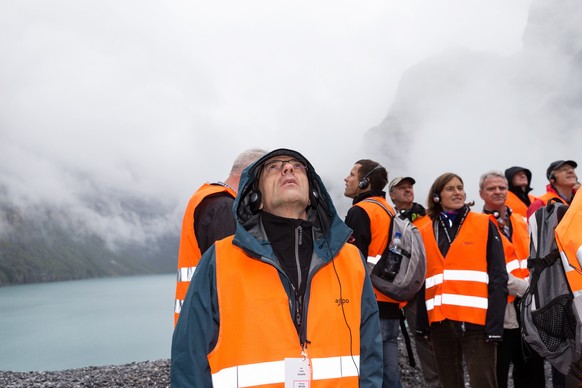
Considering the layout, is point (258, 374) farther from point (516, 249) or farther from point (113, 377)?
point (113, 377)

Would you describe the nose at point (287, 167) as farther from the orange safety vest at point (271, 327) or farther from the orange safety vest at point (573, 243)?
the orange safety vest at point (573, 243)

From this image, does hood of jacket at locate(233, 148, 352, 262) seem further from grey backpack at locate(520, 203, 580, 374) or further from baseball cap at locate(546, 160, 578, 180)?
baseball cap at locate(546, 160, 578, 180)

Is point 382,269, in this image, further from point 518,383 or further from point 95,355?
point 95,355

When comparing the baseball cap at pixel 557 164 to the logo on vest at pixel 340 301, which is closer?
the logo on vest at pixel 340 301

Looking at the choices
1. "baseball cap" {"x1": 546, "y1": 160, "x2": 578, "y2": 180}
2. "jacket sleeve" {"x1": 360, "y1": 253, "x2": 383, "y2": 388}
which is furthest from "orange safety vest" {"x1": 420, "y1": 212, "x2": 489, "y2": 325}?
"jacket sleeve" {"x1": 360, "y1": 253, "x2": 383, "y2": 388}

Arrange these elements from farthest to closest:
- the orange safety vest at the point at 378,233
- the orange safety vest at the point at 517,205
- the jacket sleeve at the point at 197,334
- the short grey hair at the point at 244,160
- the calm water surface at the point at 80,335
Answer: the calm water surface at the point at 80,335 → the orange safety vest at the point at 517,205 → the orange safety vest at the point at 378,233 → the short grey hair at the point at 244,160 → the jacket sleeve at the point at 197,334

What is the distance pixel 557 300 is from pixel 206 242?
224cm

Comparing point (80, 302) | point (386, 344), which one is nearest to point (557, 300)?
point (386, 344)

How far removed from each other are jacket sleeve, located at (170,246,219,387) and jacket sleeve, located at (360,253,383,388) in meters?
0.74

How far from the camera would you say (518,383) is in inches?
202

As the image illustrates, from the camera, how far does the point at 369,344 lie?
2430mm

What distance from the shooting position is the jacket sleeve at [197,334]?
6.93 feet

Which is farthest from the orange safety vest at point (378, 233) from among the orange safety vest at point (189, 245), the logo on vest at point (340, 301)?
the logo on vest at point (340, 301)

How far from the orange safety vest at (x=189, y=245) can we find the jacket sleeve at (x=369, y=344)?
4.55 feet
